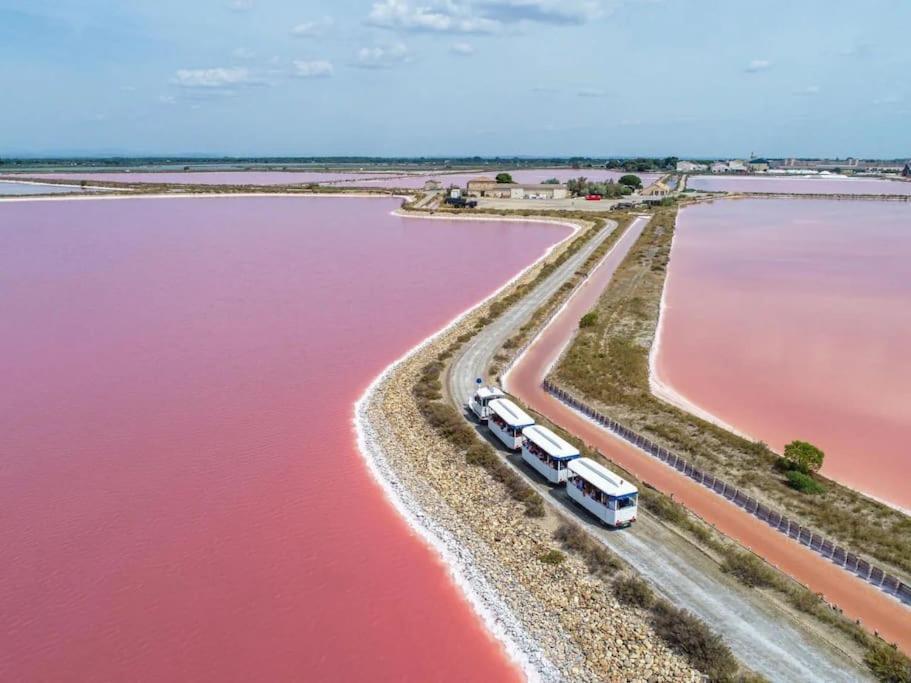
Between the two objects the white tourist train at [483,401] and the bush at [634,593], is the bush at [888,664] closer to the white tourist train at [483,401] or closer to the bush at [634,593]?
the bush at [634,593]

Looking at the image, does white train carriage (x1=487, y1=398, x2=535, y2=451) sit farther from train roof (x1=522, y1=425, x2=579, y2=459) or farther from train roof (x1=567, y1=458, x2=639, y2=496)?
train roof (x1=567, y1=458, x2=639, y2=496)

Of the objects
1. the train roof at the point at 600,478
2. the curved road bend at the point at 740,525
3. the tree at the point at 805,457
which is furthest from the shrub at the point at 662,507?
the tree at the point at 805,457

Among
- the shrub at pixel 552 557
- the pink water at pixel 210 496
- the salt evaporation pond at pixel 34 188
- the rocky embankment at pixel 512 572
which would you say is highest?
the shrub at pixel 552 557

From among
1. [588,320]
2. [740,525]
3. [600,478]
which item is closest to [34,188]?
[588,320]

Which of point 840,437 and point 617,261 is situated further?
point 617,261

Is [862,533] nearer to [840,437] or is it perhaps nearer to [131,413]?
[840,437]

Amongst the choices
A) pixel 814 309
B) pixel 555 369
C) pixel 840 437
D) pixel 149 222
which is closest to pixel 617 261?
pixel 814 309
